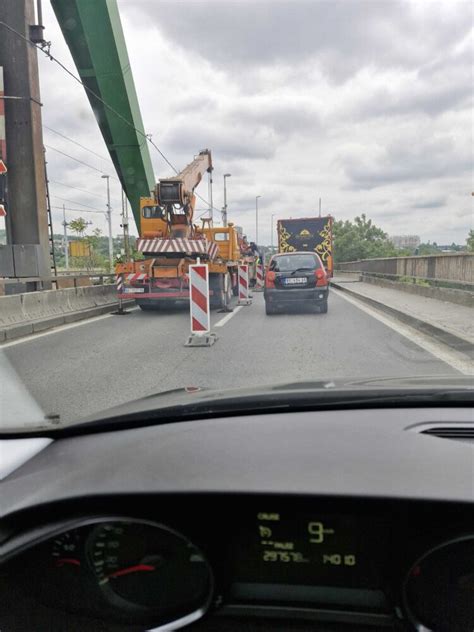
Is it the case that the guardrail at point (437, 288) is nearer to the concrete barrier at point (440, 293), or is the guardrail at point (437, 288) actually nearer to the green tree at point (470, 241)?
the concrete barrier at point (440, 293)

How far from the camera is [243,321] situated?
10930 mm

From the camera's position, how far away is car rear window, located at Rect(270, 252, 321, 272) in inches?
487

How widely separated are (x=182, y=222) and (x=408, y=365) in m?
10.6

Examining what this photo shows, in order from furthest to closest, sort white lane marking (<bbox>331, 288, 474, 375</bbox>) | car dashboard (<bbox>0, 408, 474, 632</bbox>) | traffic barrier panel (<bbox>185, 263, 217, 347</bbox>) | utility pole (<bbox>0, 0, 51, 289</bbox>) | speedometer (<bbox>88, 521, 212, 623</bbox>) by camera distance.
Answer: utility pole (<bbox>0, 0, 51, 289</bbox>) → traffic barrier panel (<bbox>185, 263, 217, 347</bbox>) → white lane marking (<bbox>331, 288, 474, 375</bbox>) → speedometer (<bbox>88, 521, 212, 623</bbox>) → car dashboard (<bbox>0, 408, 474, 632</bbox>)

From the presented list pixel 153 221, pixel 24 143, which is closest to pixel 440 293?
pixel 153 221

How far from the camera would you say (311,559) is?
143 cm

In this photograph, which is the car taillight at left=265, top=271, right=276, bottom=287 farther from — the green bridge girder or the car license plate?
the green bridge girder

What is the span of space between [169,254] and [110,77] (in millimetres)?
5762

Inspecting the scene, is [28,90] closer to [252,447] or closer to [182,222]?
[182,222]

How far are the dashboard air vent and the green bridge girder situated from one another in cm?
1490

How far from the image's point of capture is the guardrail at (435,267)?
1252 centimetres

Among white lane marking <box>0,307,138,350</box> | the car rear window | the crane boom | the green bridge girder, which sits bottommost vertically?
white lane marking <box>0,307,138,350</box>

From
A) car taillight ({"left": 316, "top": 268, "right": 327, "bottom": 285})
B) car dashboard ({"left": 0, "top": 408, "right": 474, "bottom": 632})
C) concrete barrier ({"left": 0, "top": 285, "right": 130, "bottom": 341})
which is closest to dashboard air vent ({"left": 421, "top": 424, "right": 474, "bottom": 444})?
car dashboard ({"left": 0, "top": 408, "right": 474, "bottom": 632})

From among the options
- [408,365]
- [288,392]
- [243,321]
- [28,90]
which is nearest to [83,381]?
[408,365]
